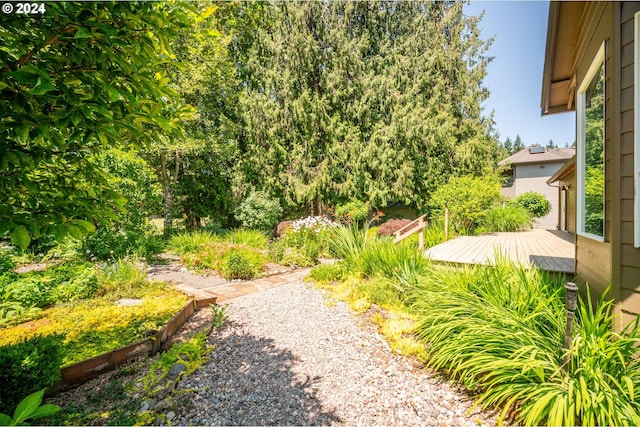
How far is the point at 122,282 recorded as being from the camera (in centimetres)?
489

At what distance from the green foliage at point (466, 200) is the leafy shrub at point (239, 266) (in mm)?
8930

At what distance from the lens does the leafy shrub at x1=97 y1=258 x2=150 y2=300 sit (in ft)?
15.4

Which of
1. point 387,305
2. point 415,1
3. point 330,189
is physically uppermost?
point 415,1

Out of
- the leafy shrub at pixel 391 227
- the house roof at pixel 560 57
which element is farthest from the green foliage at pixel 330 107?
the house roof at pixel 560 57

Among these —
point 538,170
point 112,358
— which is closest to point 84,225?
point 112,358

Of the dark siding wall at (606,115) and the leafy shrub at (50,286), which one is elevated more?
the dark siding wall at (606,115)

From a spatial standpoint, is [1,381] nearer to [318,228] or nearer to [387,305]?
[387,305]

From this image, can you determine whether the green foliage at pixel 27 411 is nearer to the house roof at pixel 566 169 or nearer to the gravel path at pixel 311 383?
the gravel path at pixel 311 383

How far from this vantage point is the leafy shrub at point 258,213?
11.3m

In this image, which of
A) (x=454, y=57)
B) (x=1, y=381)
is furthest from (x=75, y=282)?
(x=454, y=57)

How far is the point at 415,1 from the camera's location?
51.6 ft

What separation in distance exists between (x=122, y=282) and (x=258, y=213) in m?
6.64

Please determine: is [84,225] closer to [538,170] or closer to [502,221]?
[502,221]

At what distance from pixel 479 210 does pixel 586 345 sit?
1065 cm
